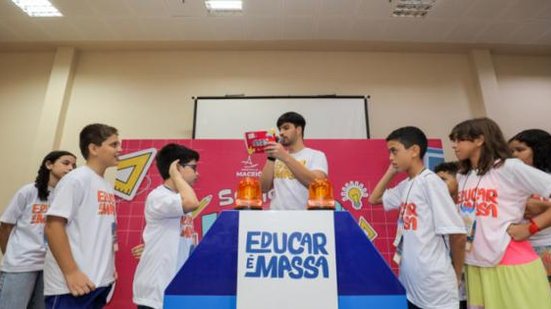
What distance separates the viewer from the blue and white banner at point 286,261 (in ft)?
2.88

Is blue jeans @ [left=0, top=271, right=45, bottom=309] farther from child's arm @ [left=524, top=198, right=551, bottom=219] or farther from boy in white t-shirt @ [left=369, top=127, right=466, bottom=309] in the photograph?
child's arm @ [left=524, top=198, right=551, bottom=219]

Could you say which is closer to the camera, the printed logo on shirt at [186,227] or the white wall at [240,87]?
the printed logo on shirt at [186,227]

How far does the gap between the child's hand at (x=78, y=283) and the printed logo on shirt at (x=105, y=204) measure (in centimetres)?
28

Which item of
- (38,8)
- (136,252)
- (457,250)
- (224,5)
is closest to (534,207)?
(457,250)

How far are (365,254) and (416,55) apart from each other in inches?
146

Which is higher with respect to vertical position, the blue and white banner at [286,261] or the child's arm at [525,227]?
the child's arm at [525,227]

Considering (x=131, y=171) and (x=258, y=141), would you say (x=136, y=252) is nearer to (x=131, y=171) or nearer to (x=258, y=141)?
(x=131, y=171)

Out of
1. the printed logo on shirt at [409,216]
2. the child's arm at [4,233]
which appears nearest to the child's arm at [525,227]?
the printed logo on shirt at [409,216]

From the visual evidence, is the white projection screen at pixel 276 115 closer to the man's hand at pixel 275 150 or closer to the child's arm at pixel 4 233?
the child's arm at pixel 4 233

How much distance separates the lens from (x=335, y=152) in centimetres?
310

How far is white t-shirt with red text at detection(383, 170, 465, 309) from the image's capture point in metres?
1.20

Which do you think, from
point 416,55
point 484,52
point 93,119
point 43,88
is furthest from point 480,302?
point 43,88

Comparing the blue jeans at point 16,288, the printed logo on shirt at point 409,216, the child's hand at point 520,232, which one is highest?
the printed logo on shirt at point 409,216

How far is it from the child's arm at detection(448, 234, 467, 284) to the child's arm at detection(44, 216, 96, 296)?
5.02 ft
